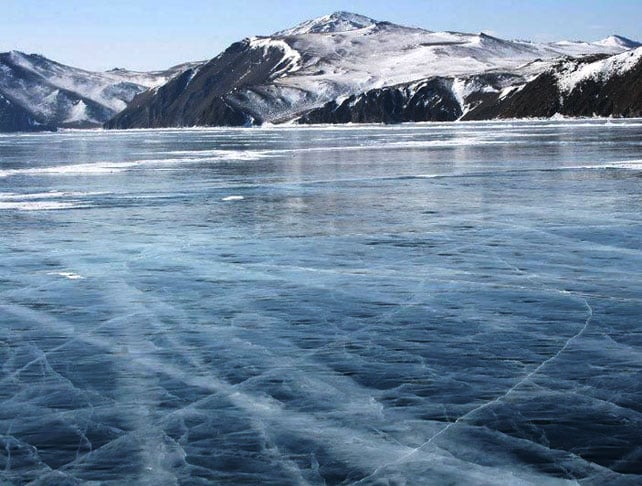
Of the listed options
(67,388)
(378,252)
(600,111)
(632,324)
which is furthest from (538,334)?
(600,111)

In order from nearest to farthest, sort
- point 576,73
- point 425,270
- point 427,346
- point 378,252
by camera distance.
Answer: point 427,346
point 425,270
point 378,252
point 576,73

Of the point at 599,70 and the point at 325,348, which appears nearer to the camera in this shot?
the point at 325,348

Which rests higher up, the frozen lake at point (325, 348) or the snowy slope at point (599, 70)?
the snowy slope at point (599, 70)

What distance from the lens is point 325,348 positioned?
9609 millimetres

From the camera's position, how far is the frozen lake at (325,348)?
266 inches

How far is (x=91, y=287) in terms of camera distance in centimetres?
1298

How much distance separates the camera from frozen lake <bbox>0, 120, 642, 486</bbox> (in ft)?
22.2

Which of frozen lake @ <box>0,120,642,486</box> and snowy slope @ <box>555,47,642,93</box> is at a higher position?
snowy slope @ <box>555,47,642,93</box>

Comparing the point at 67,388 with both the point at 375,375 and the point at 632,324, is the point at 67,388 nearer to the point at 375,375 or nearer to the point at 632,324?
the point at 375,375

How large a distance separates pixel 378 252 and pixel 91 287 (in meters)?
4.91

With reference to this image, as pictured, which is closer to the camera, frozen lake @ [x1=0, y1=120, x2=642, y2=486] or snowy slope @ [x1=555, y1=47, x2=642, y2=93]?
frozen lake @ [x1=0, y1=120, x2=642, y2=486]

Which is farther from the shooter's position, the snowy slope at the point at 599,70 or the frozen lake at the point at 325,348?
the snowy slope at the point at 599,70

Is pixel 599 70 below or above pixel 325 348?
above

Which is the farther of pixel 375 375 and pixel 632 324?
pixel 632 324
